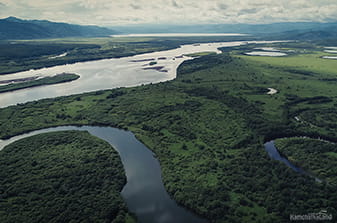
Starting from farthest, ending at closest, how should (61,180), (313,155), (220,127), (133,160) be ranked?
(220,127)
(133,160)
(313,155)
(61,180)

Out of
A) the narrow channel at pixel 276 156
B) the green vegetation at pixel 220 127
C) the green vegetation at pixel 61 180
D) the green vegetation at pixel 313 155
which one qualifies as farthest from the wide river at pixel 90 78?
the green vegetation at pixel 313 155

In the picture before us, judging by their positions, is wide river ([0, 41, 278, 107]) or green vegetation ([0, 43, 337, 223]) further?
wide river ([0, 41, 278, 107])

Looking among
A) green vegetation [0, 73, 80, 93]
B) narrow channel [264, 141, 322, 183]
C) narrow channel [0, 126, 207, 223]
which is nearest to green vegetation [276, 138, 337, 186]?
narrow channel [264, 141, 322, 183]

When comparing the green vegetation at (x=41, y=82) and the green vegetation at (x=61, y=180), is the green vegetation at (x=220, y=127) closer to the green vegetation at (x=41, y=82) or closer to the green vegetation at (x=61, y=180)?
the green vegetation at (x=61, y=180)

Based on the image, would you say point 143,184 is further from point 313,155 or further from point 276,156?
point 313,155

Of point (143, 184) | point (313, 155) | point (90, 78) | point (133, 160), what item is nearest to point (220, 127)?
point (313, 155)

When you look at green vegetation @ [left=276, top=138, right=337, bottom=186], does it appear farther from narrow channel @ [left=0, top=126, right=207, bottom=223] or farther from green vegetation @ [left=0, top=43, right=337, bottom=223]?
narrow channel @ [left=0, top=126, right=207, bottom=223]

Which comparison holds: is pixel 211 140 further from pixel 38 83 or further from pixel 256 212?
pixel 38 83

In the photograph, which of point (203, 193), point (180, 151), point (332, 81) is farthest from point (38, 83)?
point (332, 81)
